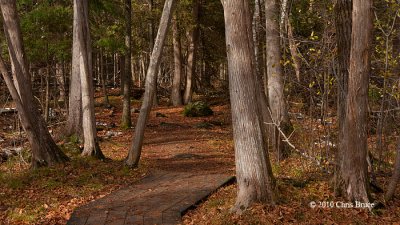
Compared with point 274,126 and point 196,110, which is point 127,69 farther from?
point 274,126

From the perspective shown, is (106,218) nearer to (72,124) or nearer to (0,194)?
(0,194)

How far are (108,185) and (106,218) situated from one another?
2612 mm

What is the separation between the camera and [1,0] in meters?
10.5

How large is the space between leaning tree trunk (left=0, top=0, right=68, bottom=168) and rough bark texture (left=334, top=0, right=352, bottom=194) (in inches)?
275

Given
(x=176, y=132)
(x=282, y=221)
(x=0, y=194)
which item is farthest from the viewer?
(x=176, y=132)

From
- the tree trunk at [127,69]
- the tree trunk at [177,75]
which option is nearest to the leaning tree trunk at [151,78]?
the tree trunk at [127,69]

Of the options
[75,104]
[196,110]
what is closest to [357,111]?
[75,104]

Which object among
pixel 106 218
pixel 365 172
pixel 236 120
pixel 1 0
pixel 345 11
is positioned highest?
pixel 1 0

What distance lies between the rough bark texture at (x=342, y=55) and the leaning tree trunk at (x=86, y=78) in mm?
6613

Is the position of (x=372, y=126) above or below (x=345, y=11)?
below

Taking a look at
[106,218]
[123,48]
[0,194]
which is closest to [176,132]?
[123,48]

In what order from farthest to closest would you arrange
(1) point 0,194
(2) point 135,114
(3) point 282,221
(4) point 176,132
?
1. (2) point 135,114
2. (4) point 176,132
3. (1) point 0,194
4. (3) point 282,221

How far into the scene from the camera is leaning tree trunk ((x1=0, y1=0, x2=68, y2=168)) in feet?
34.3

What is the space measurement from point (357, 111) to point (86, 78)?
23.8ft
